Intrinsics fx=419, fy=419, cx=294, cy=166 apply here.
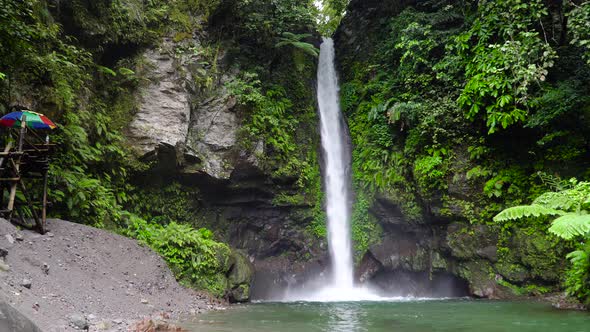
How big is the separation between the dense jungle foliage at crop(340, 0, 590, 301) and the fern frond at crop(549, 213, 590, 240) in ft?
6.17

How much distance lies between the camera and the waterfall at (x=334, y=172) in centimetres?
1472

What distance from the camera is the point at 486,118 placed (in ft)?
40.0

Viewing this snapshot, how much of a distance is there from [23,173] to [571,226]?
34.3 feet

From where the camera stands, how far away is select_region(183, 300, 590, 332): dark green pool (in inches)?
275

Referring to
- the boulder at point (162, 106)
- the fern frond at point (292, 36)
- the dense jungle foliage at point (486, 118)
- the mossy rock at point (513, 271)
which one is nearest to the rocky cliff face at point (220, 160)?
the boulder at point (162, 106)

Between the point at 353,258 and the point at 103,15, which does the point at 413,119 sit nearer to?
the point at 353,258

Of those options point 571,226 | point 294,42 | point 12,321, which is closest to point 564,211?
point 571,226

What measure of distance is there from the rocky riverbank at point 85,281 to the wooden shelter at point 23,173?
16.9 inches

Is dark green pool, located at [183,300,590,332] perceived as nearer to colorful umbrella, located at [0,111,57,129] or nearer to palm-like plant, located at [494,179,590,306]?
palm-like plant, located at [494,179,590,306]

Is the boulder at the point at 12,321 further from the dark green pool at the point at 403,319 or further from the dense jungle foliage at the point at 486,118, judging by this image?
Answer: the dense jungle foliage at the point at 486,118

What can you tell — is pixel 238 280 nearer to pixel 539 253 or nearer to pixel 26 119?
pixel 26 119

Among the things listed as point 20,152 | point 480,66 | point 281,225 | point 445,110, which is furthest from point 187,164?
point 480,66

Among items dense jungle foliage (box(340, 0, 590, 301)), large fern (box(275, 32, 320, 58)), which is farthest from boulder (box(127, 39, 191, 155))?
dense jungle foliage (box(340, 0, 590, 301))

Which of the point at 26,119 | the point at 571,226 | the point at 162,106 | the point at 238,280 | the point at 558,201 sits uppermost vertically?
the point at 162,106
